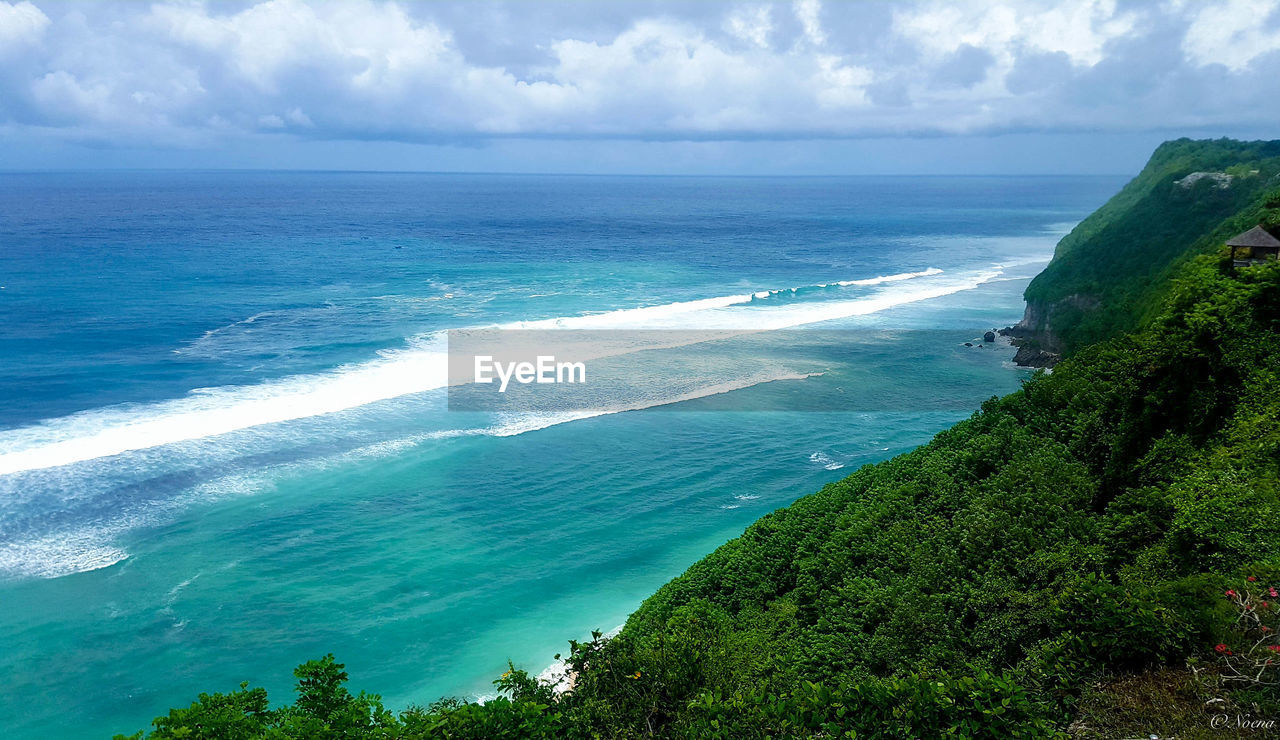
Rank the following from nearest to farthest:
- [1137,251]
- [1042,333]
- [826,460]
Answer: [826,460] → [1137,251] → [1042,333]

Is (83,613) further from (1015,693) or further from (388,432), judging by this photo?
(1015,693)

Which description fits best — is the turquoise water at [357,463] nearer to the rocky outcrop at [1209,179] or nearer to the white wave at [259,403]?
the white wave at [259,403]

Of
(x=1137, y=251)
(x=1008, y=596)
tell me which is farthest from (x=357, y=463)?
(x=1137, y=251)

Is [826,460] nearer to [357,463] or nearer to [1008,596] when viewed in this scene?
[357,463]

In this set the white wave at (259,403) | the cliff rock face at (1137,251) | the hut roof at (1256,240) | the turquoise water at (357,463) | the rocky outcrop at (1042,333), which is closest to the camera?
the hut roof at (1256,240)

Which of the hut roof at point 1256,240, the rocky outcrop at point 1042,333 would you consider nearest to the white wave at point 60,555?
the hut roof at point 1256,240

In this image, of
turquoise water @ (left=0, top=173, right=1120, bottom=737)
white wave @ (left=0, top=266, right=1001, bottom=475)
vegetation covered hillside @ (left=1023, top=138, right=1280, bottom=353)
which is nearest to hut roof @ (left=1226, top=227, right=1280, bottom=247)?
turquoise water @ (left=0, top=173, right=1120, bottom=737)

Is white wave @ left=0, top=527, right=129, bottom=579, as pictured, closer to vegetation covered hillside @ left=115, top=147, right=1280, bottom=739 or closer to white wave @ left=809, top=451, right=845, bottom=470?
vegetation covered hillside @ left=115, top=147, right=1280, bottom=739

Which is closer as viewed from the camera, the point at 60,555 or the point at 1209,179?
the point at 60,555
